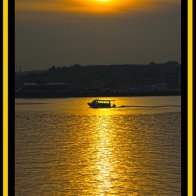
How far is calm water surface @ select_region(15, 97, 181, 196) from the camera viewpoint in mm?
7559

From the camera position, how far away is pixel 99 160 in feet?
38.0

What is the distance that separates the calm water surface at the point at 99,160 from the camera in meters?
7.56

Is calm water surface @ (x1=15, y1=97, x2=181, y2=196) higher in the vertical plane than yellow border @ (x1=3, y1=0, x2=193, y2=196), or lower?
lower

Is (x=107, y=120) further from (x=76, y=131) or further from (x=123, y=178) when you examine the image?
(x=123, y=178)

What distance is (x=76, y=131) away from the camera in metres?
17.9
